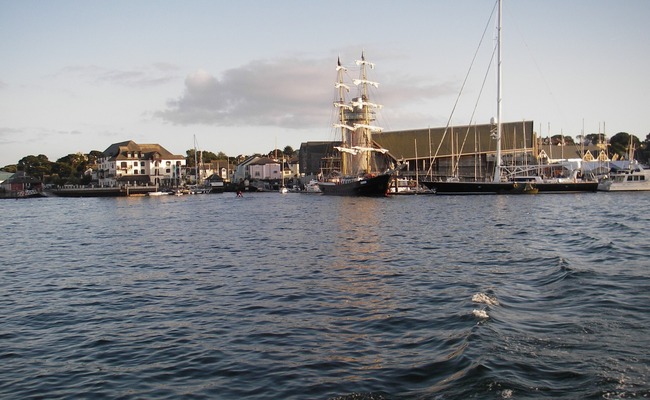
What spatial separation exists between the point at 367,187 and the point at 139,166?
75.0 meters

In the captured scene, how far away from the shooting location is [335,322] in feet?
44.5

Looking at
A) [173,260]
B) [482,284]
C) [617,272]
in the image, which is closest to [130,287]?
[173,260]

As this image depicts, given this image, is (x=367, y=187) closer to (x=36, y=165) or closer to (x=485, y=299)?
(x=485, y=299)

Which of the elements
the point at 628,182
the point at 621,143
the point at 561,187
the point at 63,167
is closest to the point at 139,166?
the point at 63,167

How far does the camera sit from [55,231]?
42.6 meters

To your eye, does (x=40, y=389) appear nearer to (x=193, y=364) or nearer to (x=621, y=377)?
(x=193, y=364)

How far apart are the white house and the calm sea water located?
385ft

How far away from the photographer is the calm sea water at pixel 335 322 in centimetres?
958

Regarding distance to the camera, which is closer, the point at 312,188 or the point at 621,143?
the point at 312,188

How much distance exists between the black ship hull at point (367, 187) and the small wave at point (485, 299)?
74379 millimetres

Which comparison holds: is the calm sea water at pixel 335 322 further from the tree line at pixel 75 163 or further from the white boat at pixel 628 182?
the tree line at pixel 75 163

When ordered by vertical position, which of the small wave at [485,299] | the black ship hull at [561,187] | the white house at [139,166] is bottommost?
the small wave at [485,299]

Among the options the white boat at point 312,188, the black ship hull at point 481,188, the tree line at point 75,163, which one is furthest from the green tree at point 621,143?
the black ship hull at point 481,188

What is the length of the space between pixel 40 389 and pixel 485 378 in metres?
7.70
